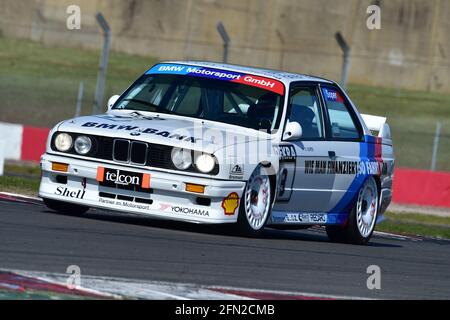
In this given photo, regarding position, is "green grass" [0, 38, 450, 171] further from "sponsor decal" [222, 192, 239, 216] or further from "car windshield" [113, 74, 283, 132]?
"sponsor decal" [222, 192, 239, 216]

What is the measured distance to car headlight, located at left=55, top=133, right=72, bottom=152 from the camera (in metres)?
10.2

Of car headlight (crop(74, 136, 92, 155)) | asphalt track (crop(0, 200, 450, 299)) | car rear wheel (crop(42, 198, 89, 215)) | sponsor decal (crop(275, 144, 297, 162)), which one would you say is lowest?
asphalt track (crop(0, 200, 450, 299))

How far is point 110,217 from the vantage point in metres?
11.2

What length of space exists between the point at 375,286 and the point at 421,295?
12.9 inches

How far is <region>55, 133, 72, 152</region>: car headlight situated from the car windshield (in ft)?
3.55

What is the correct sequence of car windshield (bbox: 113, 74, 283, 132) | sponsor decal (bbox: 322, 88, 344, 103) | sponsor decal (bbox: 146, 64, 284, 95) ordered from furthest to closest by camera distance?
sponsor decal (bbox: 322, 88, 344, 103), sponsor decal (bbox: 146, 64, 284, 95), car windshield (bbox: 113, 74, 283, 132)

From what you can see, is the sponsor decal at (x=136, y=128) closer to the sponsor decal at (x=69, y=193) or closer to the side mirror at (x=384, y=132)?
the sponsor decal at (x=69, y=193)

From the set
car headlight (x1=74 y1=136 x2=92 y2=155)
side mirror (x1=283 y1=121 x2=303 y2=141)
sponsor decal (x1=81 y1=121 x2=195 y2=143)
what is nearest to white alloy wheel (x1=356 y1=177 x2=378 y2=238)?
side mirror (x1=283 y1=121 x2=303 y2=141)

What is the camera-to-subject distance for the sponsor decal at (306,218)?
10938mm

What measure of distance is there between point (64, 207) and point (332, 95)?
285cm

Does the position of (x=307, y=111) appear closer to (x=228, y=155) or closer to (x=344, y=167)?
(x=344, y=167)

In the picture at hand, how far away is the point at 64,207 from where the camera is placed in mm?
10836

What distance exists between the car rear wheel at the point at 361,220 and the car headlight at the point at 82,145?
2888 mm
